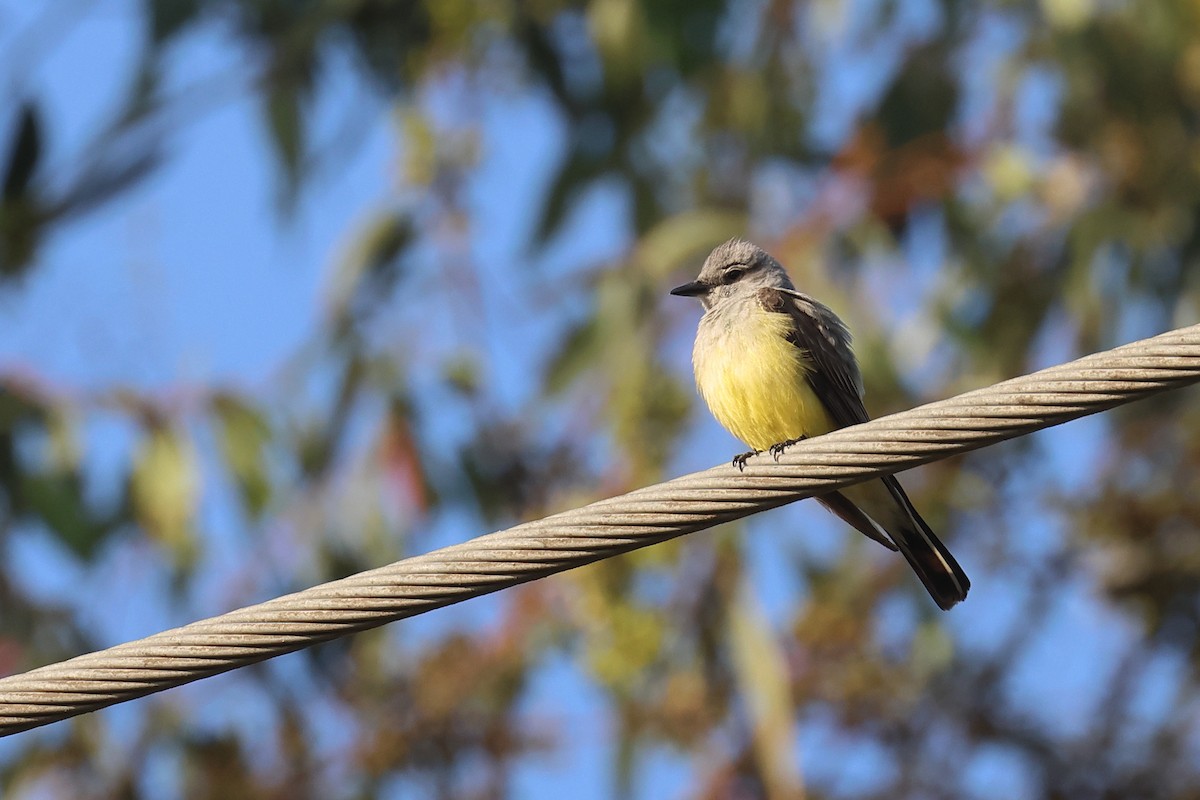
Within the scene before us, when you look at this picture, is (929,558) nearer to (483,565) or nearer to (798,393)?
(798,393)

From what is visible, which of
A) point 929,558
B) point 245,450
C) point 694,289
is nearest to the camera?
point 929,558

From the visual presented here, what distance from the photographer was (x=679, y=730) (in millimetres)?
7836

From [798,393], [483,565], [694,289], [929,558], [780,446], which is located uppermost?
[694,289]

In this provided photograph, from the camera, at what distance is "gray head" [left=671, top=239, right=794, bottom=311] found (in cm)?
591

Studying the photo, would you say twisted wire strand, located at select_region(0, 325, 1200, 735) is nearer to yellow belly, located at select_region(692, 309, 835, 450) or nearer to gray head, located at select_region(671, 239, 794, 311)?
yellow belly, located at select_region(692, 309, 835, 450)

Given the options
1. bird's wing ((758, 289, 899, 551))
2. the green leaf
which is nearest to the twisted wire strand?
bird's wing ((758, 289, 899, 551))

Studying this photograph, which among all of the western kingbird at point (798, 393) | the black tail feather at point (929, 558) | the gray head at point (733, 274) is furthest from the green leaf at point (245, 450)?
the black tail feather at point (929, 558)

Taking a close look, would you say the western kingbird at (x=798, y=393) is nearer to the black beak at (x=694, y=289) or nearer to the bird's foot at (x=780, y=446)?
the bird's foot at (x=780, y=446)

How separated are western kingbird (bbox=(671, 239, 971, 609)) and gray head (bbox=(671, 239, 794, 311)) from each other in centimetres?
34

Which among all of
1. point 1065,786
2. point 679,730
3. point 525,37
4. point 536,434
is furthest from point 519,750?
point 525,37

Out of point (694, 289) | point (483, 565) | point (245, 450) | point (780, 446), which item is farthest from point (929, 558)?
point (245, 450)

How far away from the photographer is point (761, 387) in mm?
5070

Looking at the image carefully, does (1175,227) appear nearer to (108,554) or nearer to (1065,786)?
(1065,786)

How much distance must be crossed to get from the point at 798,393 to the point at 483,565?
2092 millimetres
